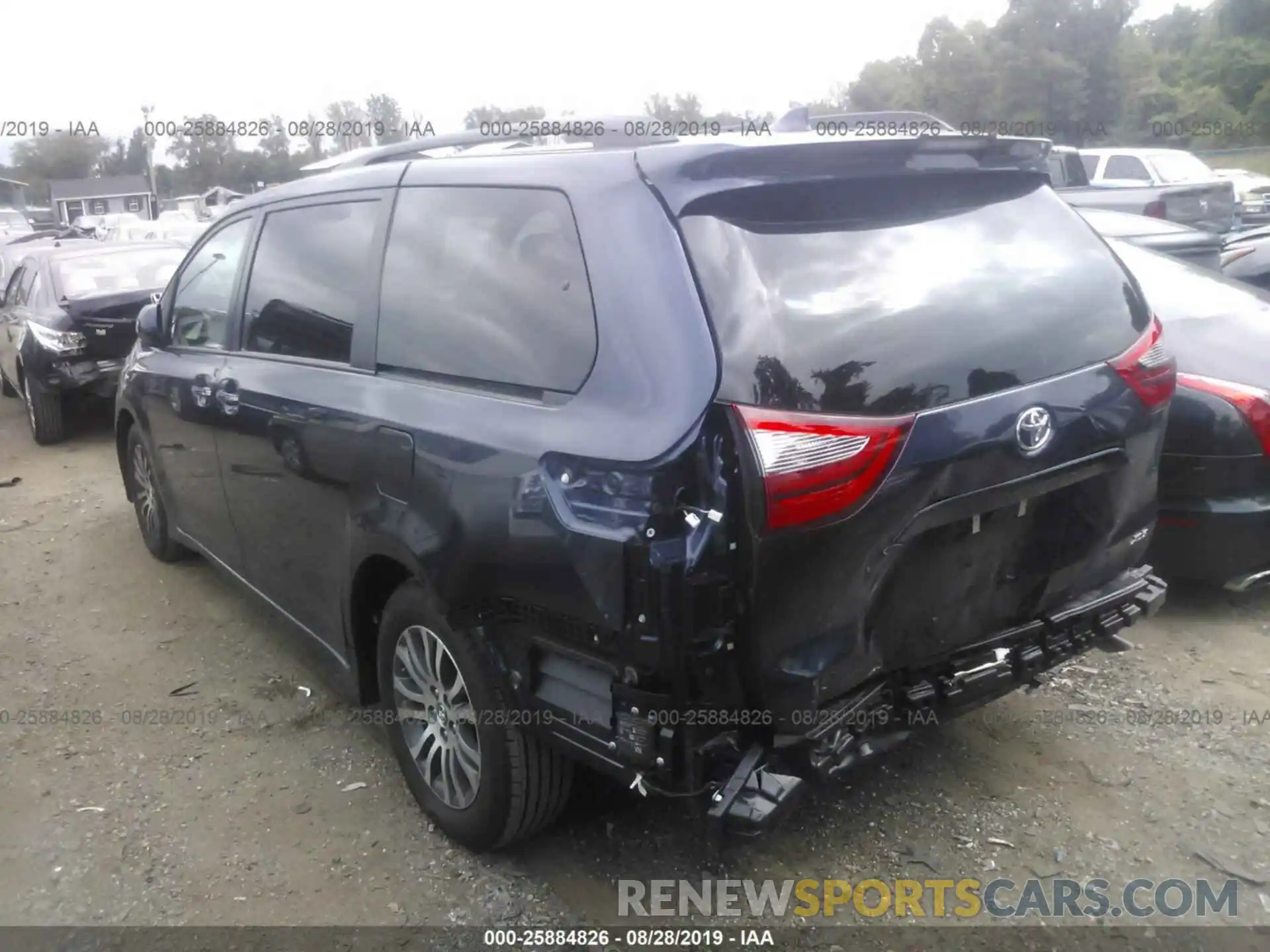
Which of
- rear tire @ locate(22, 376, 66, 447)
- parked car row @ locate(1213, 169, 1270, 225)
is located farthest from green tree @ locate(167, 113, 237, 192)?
rear tire @ locate(22, 376, 66, 447)

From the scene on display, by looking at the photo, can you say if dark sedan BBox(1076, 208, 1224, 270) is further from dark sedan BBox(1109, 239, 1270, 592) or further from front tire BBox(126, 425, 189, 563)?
front tire BBox(126, 425, 189, 563)

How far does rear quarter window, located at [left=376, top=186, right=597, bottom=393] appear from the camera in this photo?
253 cm

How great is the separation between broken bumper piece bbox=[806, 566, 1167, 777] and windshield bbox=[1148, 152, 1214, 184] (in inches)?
554

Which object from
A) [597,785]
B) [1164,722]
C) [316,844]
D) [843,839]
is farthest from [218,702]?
[1164,722]

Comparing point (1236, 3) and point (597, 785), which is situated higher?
point (1236, 3)

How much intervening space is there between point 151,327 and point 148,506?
125cm

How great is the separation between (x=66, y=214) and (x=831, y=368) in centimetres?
5069

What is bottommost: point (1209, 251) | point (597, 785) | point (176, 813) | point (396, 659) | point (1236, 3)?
point (176, 813)

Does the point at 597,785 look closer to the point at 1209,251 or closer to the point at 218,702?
the point at 218,702

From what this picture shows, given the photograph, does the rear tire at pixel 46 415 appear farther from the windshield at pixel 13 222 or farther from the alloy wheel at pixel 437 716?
the windshield at pixel 13 222

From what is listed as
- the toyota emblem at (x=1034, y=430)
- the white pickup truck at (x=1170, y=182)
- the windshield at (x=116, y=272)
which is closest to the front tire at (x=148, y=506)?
the windshield at (x=116, y=272)

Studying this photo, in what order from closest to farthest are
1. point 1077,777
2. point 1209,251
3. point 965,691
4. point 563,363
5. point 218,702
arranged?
point 563,363
point 965,691
point 1077,777
point 218,702
point 1209,251

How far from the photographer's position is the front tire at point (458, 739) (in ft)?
9.20

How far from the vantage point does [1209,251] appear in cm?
774
